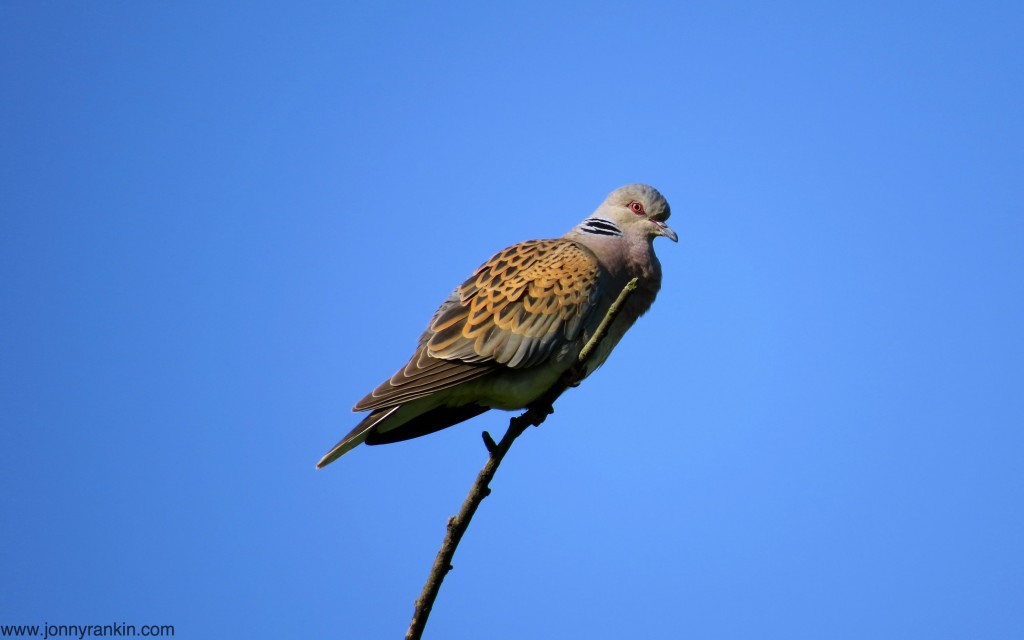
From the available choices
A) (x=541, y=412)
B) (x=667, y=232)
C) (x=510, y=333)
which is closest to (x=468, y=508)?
(x=541, y=412)

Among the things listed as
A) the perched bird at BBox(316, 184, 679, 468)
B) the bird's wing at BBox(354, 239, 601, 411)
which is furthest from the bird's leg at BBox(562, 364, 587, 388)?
the bird's wing at BBox(354, 239, 601, 411)

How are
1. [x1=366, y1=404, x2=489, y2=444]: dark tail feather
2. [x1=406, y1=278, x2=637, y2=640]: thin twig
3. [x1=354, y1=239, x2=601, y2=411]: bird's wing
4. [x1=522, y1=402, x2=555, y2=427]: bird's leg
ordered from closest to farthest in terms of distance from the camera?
1. [x1=406, y1=278, x2=637, y2=640]: thin twig
2. [x1=522, y1=402, x2=555, y2=427]: bird's leg
3. [x1=354, y1=239, x2=601, y2=411]: bird's wing
4. [x1=366, y1=404, x2=489, y2=444]: dark tail feather

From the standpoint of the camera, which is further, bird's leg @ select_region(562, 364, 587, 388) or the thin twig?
bird's leg @ select_region(562, 364, 587, 388)

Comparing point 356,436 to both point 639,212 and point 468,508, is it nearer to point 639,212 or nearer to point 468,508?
point 468,508

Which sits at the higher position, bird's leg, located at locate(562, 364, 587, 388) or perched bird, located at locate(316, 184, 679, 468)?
perched bird, located at locate(316, 184, 679, 468)

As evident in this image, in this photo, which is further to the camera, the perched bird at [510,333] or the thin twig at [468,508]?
the perched bird at [510,333]

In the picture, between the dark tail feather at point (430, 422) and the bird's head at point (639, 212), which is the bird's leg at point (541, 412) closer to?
the dark tail feather at point (430, 422)

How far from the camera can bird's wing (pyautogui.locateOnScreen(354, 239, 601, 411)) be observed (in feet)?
17.4

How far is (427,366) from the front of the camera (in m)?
5.34

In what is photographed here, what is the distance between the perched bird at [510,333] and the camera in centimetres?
534

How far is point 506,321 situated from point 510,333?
0.29 feet

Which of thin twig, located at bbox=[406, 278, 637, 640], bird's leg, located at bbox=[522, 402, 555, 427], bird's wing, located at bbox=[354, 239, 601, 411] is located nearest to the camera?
thin twig, located at bbox=[406, 278, 637, 640]

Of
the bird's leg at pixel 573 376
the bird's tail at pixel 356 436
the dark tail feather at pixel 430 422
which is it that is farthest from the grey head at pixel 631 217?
the bird's tail at pixel 356 436

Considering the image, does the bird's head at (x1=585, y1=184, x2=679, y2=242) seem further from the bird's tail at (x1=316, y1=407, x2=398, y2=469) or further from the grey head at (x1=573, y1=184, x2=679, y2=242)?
the bird's tail at (x1=316, y1=407, x2=398, y2=469)
